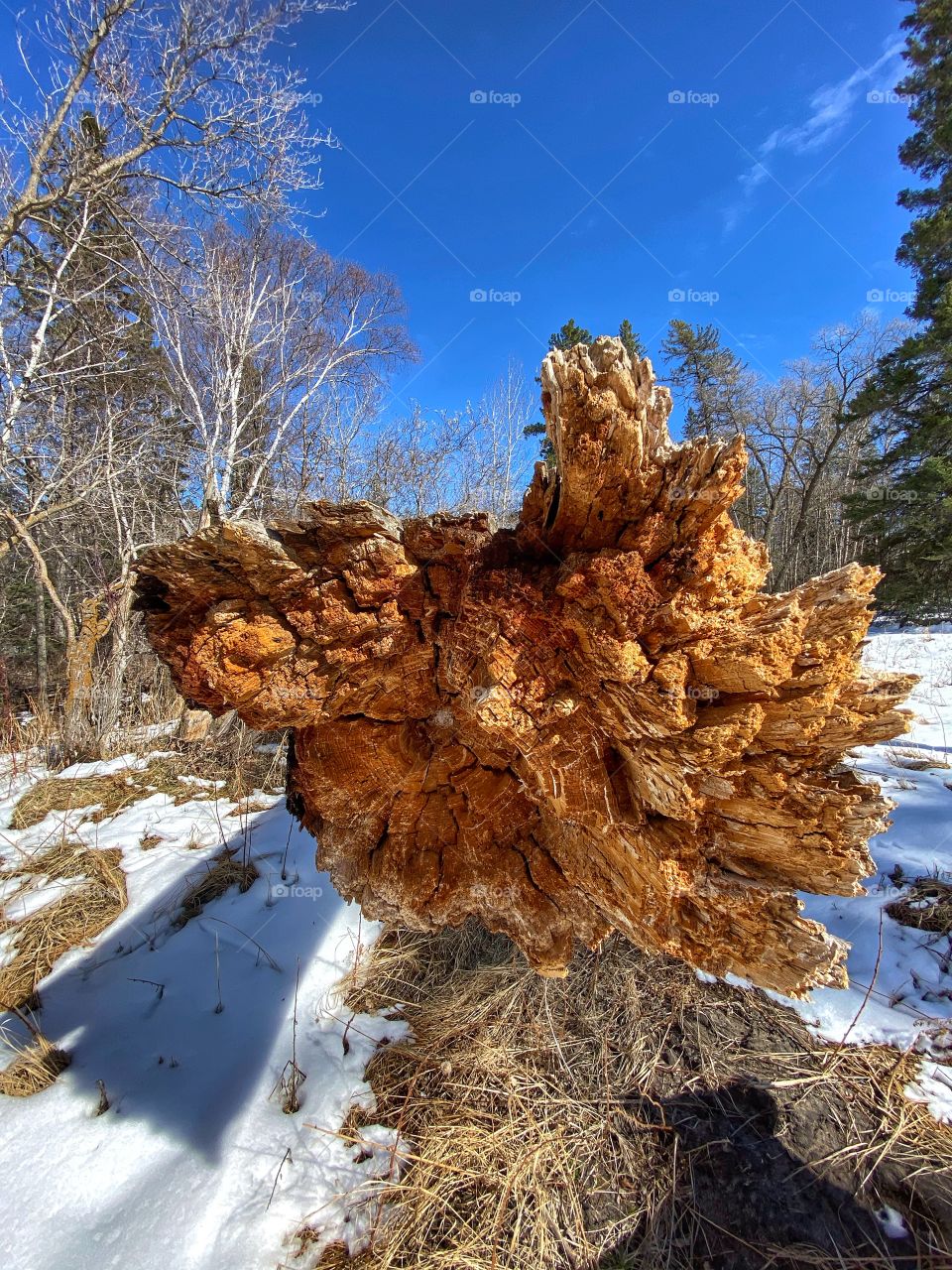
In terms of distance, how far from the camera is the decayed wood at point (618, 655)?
52.1 inches

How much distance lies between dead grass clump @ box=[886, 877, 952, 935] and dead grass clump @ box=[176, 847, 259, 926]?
3806mm

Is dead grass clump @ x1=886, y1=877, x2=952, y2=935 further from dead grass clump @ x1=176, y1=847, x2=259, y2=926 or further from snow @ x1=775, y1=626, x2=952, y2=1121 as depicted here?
dead grass clump @ x1=176, y1=847, x2=259, y2=926

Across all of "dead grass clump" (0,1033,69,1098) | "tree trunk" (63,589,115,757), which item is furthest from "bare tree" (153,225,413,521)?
"dead grass clump" (0,1033,69,1098)

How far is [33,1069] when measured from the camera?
2.04 m

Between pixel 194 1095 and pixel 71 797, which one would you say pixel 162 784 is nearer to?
pixel 71 797

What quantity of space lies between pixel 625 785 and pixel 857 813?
630 mm

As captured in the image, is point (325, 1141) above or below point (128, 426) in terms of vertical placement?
below

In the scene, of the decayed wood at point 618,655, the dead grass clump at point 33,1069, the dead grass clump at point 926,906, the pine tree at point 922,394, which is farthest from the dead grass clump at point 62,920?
the pine tree at point 922,394

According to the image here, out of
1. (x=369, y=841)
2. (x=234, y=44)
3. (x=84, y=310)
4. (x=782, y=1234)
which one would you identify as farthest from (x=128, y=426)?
(x=782, y=1234)

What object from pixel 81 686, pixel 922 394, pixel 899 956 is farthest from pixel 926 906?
pixel 922 394

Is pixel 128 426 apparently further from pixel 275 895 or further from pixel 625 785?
pixel 625 785

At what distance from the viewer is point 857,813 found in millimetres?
1342

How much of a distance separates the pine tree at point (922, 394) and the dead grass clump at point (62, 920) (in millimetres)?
10848

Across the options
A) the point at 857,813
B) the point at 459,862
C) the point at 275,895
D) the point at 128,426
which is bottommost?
the point at 275,895
